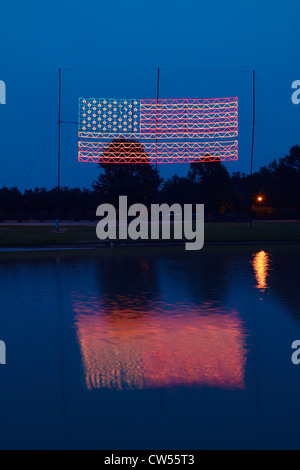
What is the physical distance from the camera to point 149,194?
67.7 m

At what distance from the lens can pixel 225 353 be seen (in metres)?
7.12

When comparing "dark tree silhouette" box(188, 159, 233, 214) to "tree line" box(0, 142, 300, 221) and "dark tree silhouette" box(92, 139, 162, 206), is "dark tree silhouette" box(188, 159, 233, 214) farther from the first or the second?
"dark tree silhouette" box(92, 139, 162, 206)

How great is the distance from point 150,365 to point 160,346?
0.98 m

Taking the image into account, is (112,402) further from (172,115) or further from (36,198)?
(36,198)

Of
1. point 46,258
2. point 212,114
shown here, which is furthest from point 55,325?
point 212,114

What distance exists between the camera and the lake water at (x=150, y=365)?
4.57m

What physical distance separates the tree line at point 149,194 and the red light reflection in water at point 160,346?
34.1 metres

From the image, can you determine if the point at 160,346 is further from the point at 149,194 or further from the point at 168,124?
the point at 149,194

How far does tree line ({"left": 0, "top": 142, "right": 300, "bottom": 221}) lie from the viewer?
2653 inches

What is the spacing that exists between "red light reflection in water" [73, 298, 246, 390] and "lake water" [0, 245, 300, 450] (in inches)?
0.7

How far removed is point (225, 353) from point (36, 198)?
66.5 m

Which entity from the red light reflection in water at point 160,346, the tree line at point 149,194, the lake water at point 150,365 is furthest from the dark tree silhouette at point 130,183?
the red light reflection in water at point 160,346
